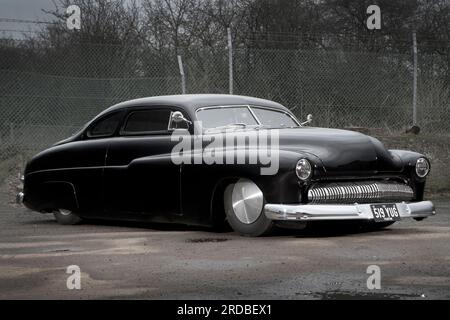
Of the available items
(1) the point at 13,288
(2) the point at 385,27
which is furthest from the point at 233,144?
(2) the point at 385,27

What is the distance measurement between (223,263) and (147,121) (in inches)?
137

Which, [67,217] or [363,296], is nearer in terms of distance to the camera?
[363,296]

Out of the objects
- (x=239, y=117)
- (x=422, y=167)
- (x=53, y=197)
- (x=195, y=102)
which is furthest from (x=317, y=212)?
(x=53, y=197)

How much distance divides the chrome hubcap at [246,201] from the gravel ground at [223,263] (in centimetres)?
25

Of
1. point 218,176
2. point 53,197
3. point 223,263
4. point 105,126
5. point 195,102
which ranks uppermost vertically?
point 195,102

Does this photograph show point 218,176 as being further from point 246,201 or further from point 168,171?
point 168,171

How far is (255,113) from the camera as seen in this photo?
1052 cm

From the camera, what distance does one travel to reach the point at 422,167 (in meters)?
9.94

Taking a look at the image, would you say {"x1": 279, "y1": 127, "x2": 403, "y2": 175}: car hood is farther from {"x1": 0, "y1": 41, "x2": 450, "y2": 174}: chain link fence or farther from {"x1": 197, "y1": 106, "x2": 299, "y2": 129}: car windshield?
{"x1": 0, "y1": 41, "x2": 450, "y2": 174}: chain link fence

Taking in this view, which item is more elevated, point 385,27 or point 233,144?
point 385,27

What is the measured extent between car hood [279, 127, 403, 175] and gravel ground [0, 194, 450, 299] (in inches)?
25.9

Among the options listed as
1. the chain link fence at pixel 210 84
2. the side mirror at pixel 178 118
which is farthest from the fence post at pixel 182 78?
the side mirror at pixel 178 118
